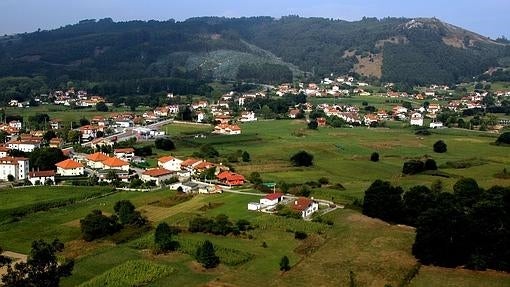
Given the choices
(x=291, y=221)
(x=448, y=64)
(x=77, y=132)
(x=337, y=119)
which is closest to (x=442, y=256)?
(x=291, y=221)

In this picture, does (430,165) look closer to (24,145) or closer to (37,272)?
(37,272)

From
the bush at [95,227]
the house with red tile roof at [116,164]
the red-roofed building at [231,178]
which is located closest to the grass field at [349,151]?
the red-roofed building at [231,178]

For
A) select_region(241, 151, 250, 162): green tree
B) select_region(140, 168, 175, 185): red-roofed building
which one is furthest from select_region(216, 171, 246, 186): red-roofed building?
select_region(241, 151, 250, 162): green tree

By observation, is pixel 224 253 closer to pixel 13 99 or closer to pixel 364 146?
pixel 364 146

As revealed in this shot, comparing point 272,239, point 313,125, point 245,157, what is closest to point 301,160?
point 245,157

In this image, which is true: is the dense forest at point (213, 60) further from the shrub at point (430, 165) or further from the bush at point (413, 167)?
the shrub at point (430, 165)

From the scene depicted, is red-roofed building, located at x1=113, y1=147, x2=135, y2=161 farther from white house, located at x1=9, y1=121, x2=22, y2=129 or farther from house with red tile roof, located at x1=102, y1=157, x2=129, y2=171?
white house, located at x1=9, y1=121, x2=22, y2=129
